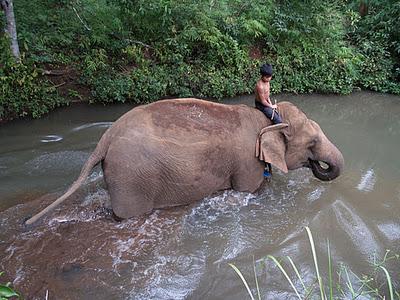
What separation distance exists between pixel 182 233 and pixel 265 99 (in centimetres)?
186

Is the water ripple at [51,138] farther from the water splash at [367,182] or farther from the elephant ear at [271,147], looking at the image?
the water splash at [367,182]

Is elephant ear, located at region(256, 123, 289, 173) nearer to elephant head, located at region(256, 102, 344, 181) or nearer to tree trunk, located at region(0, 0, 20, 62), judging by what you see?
elephant head, located at region(256, 102, 344, 181)

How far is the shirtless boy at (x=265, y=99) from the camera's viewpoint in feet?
16.4

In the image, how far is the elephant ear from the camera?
479 cm

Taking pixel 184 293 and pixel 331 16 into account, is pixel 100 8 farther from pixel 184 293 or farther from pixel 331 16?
pixel 184 293

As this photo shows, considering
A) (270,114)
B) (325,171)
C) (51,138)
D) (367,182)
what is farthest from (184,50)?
(325,171)

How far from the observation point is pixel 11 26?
24.7ft

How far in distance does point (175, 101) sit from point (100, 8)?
611 centimetres

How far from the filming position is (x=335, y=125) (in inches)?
329

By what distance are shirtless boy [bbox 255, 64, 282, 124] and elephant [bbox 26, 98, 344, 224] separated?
80 mm

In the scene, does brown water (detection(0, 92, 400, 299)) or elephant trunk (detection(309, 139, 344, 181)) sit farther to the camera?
elephant trunk (detection(309, 139, 344, 181))

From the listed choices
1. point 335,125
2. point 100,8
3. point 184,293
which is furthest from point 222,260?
point 100,8

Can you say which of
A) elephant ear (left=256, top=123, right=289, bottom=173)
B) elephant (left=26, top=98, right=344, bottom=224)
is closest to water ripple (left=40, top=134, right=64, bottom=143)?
elephant (left=26, top=98, right=344, bottom=224)

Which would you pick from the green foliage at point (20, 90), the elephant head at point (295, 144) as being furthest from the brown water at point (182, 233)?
the green foliage at point (20, 90)
